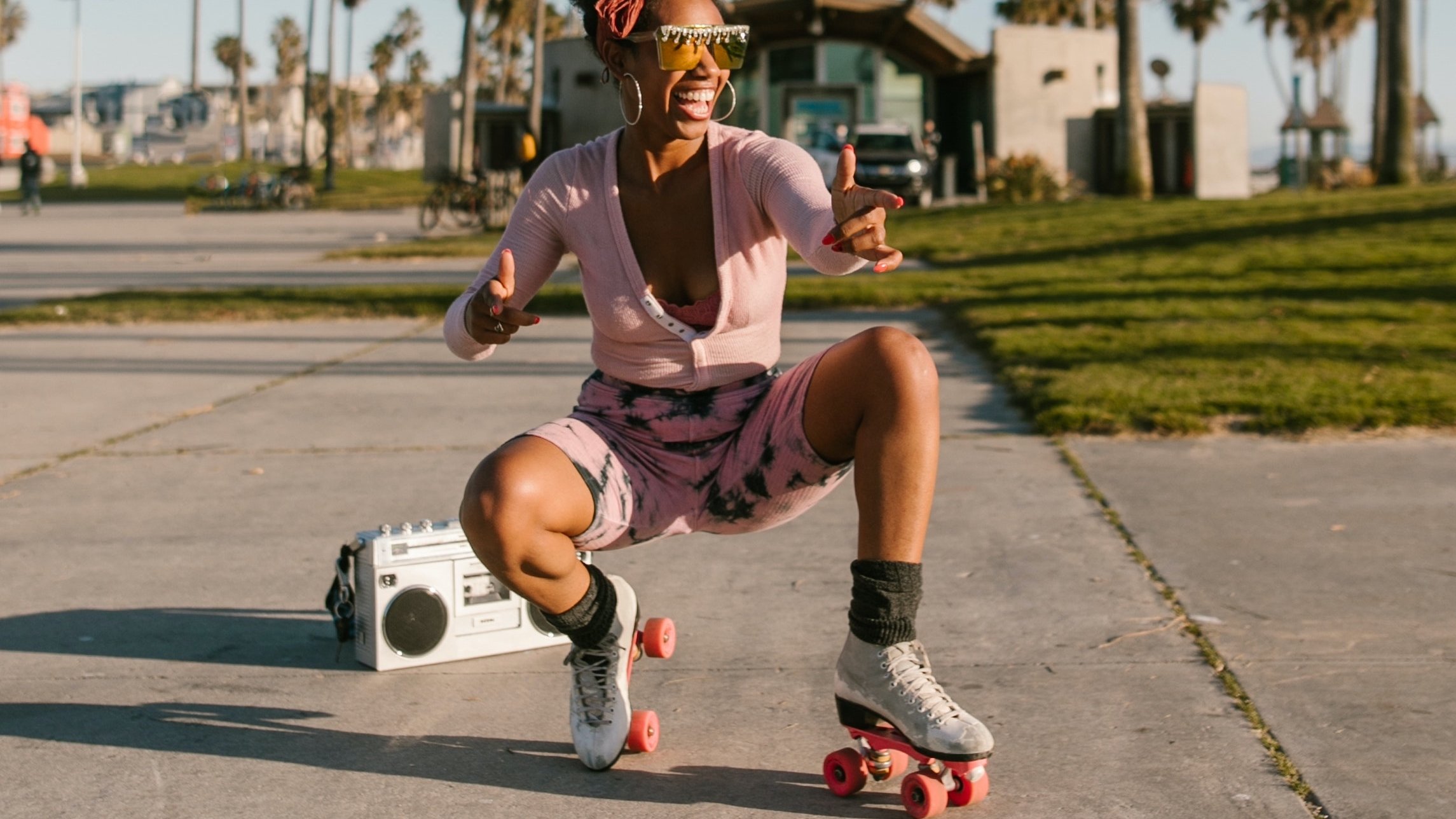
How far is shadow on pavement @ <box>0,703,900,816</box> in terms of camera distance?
2.95 m

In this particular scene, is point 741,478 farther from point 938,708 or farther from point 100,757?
point 100,757

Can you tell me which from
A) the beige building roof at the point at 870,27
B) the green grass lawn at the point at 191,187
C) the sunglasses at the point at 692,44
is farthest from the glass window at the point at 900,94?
the sunglasses at the point at 692,44

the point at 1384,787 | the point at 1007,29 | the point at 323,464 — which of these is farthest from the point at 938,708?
the point at 1007,29

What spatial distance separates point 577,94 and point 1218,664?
43948 mm

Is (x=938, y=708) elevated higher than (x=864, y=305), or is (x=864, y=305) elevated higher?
(x=864, y=305)

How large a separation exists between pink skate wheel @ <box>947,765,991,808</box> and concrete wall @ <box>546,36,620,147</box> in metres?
42.2

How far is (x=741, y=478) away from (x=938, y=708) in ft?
2.13

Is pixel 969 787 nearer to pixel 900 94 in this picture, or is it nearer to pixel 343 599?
pixel 343 599

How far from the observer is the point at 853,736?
295cm

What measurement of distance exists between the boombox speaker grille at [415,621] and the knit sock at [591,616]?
0.76 m

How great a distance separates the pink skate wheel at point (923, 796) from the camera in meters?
2.74

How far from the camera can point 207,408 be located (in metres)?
7.84

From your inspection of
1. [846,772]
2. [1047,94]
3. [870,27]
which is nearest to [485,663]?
[846,772]

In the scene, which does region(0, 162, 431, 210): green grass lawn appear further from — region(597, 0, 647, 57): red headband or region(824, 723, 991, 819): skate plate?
region(824, 723, 991, 819): skate plate
